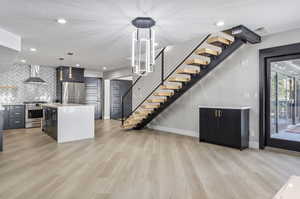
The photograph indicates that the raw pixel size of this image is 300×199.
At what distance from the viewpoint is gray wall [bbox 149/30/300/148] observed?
179 inches

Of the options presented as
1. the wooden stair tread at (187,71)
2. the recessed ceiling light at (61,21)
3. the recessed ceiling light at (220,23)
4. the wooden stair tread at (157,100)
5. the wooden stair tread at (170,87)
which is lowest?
the wooden stair tread at (157,100)

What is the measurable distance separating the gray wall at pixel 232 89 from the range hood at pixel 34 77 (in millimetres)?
5936

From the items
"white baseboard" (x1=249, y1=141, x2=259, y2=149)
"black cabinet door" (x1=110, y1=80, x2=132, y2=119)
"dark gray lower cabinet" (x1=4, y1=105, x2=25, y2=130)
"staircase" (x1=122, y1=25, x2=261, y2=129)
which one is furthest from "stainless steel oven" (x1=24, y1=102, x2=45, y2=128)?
"white baseboard" (x1=249, y1=141, x2=259, y2=149)

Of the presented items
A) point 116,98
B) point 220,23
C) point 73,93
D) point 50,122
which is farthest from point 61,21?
point 116,98

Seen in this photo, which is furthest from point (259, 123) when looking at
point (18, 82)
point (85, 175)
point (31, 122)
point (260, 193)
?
point (18, 82)

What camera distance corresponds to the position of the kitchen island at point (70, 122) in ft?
17.0

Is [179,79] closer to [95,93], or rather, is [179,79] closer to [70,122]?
[70,122]

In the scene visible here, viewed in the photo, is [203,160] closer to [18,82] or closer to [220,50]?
[220,50]

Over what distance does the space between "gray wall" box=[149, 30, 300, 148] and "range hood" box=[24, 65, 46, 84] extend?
5.94m

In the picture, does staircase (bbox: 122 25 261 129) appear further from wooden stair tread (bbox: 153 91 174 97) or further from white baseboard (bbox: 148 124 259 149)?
white baseboard (bbox: 148 124 259 149)

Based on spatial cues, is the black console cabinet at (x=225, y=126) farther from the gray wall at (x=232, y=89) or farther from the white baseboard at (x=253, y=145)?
the gray wall at (x=232, y=89)

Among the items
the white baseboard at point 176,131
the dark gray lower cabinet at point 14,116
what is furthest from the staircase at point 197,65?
the dark gray lower cabinet at point 14,116

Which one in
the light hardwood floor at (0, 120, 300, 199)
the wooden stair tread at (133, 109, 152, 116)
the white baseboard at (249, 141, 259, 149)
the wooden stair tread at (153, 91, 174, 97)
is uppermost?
the wooden stair tread at (153, 91, 174, 97)

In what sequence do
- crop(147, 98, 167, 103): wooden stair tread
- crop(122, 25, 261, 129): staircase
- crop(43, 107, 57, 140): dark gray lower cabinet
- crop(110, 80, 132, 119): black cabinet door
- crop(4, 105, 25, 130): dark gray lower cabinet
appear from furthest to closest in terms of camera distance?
crop(110, 80, 132, 119): black cabinet door
crop(4, 105, 25, 130): dark gray lower cabinet
crop(147, 98, 167, 103): wooden stair tread
crop(43, 107, 57, 140): dark gray lower cabinet
crop(122, 25, 261, 129): staircase
